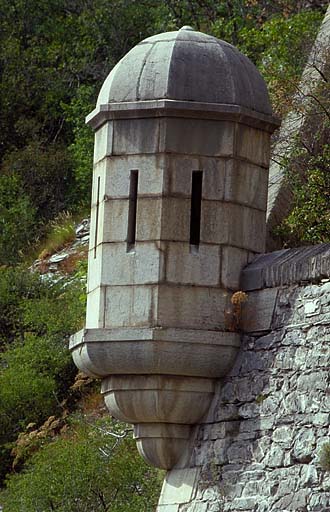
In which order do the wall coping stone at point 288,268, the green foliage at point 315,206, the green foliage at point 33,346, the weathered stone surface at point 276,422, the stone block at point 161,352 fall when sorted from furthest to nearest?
1. the green foliage at point 33,346
2. the green foliage at point 315,206
3. the stone block at point 161,352
4. the wall coping stone at point 288,268
5. the weathered stone surface at point 276,422

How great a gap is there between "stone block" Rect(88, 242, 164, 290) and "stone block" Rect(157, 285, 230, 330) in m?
0.14

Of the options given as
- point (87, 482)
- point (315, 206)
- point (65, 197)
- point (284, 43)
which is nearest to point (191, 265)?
point (315, 206)

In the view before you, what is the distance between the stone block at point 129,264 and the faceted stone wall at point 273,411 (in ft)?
2.15

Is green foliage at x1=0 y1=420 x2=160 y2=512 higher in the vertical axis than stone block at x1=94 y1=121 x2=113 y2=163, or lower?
lower

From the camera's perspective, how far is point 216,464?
10.9 meters

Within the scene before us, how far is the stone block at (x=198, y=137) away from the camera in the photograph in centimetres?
1109

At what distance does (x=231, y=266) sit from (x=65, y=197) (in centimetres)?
1699

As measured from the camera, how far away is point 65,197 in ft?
91.7

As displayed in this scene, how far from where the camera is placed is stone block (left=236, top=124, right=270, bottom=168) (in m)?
11.2

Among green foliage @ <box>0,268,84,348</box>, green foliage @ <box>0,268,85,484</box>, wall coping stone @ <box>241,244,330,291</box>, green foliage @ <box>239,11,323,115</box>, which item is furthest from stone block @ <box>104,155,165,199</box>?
green foliage @ <box>0,268,84,348</box>

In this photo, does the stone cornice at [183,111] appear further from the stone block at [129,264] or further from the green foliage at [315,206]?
the green foliage at [315,206]

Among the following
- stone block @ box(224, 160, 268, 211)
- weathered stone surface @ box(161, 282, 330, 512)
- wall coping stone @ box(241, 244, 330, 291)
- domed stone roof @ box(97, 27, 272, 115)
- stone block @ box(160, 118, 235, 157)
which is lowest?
weathered stone surface @ box(161, 282, 330, 512)

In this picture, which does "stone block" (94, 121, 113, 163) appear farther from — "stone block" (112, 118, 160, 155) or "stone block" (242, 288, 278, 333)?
"stone block" (242, 288, 278, 333)

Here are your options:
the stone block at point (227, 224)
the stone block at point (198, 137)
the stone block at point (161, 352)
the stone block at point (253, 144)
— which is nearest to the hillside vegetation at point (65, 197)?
the stone block at point (253, 144)
